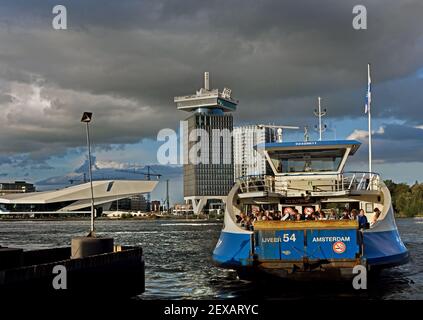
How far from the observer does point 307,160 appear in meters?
25.5

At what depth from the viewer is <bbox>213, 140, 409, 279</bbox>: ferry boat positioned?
18.7 meters

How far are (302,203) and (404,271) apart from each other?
23.6 feet

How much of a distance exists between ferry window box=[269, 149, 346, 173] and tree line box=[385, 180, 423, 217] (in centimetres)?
13114

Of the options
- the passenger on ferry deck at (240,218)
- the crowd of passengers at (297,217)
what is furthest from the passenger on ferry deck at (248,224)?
the passenger on ferry deck at (240,218)

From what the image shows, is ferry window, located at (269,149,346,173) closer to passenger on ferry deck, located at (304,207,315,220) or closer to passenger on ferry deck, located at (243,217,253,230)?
passenger on ferry deck, located at (304,207,315,220)

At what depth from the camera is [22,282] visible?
1436cm

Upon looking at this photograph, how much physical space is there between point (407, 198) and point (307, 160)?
14488 cm

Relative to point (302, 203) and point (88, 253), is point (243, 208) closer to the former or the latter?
point (302, 203)

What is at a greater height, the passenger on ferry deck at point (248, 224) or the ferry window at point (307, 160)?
the ferry window at point (307, 160)

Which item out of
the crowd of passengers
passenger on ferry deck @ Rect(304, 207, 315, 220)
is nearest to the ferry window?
passenger on ferry deck @ Rect(304, 207, 315, 220)

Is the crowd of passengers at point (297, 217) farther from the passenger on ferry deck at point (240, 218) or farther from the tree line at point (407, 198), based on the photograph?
the tree line at point (407, 198)

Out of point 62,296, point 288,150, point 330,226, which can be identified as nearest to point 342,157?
point 288,150

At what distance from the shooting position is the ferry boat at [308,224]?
61.2ft

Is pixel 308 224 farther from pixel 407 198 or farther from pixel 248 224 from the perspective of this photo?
pixel 407 198
